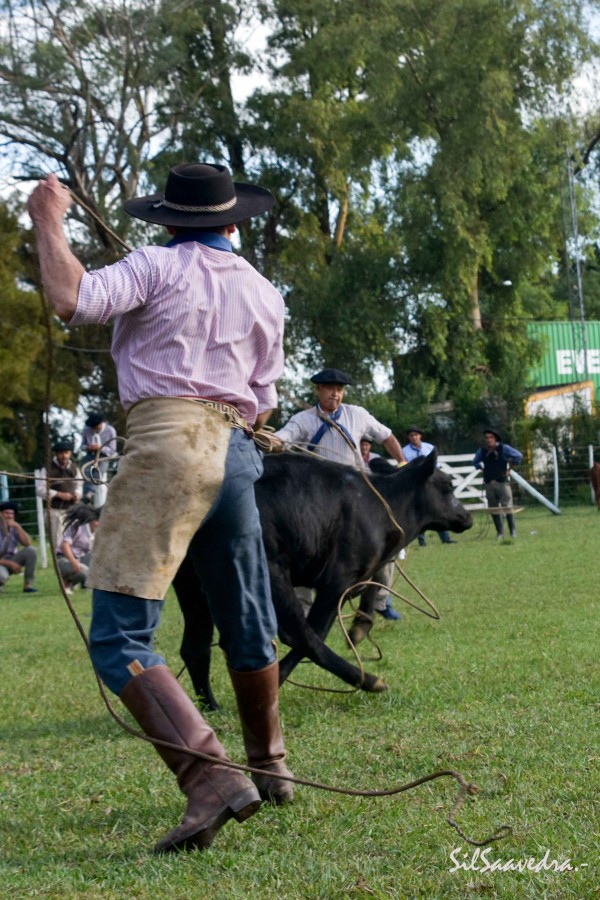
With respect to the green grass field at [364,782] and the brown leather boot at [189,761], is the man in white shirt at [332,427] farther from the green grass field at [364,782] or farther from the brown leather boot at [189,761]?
the brown leather boot at [189,761]

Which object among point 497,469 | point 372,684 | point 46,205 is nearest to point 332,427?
point 372,684

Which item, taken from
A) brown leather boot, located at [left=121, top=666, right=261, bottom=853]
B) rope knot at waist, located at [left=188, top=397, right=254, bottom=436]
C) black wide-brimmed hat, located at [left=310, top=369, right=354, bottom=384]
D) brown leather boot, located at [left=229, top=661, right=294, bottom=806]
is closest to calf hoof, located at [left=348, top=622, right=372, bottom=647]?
black wide-brimmed hat, located at [left=310, top=369, right=354, bottom=384]

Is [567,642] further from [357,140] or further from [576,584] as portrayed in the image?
[357,140]

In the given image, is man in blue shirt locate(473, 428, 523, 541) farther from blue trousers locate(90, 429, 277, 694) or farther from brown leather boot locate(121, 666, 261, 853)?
brown leather boot locate(121, 666, 261, 853)

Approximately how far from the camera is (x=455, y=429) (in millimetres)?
35156

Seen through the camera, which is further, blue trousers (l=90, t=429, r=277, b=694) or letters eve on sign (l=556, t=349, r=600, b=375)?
letters eve on sign (l=556, t=349, r=600, b=375)

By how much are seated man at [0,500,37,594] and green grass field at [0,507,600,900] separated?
282 inches

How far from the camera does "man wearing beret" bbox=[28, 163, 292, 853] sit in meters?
3.63

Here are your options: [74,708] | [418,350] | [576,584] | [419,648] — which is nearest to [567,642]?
[419,648]

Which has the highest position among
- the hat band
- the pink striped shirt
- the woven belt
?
the hat band

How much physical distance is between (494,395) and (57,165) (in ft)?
46.4

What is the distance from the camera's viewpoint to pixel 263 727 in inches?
164

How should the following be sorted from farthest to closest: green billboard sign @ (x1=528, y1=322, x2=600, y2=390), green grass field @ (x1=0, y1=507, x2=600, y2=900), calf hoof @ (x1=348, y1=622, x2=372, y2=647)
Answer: green billboard sign @ (x1=528, y1=322, x2=600, y2=390) < calf hoof @ (x1=348, y1=622, x2=372, y2=647) < green grass field @ (x1=0, y1=507, x2=600, y2=900)

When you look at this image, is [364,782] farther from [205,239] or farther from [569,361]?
[569,361]
